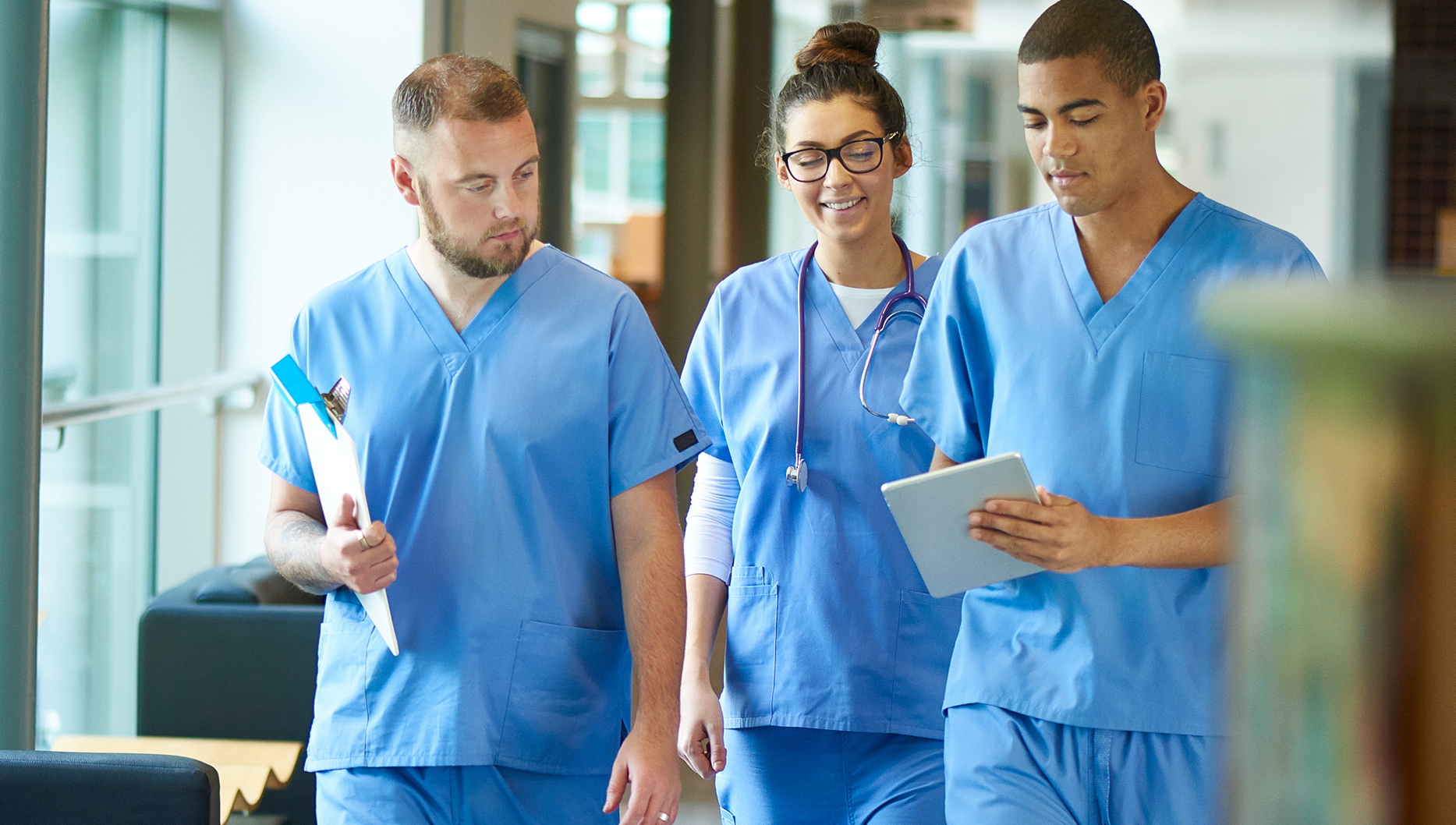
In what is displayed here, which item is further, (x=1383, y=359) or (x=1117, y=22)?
(x=1117, y=22)

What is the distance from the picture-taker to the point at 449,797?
1688mm

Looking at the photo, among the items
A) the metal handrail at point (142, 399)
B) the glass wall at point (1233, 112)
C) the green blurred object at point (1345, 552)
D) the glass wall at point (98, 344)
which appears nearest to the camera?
the green blurred object at point (1345, 552)

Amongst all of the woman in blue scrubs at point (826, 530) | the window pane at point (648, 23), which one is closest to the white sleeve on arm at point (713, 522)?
the woman in blue scrubs at point (826, 530)

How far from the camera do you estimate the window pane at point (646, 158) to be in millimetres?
5762

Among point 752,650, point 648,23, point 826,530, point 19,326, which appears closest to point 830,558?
point 826,530

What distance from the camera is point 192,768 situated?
166 centimetres

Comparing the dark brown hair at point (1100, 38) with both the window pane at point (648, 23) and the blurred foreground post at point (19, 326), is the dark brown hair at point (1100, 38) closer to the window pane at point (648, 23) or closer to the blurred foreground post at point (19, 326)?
the blurred foreground post at point (19, 326)

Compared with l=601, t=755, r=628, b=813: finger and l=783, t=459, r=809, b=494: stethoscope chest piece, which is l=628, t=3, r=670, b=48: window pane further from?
l=601, t=755, r=628, b=813: finger

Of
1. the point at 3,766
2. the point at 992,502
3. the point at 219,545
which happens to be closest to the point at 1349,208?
the point at 219,545

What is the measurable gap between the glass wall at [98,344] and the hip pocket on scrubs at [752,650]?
1872 mm

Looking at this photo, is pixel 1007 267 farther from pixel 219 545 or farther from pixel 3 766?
pixel 219 545

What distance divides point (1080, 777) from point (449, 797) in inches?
30.2

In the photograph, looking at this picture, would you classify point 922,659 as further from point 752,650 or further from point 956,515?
point 956,515

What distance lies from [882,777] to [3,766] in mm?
1188
